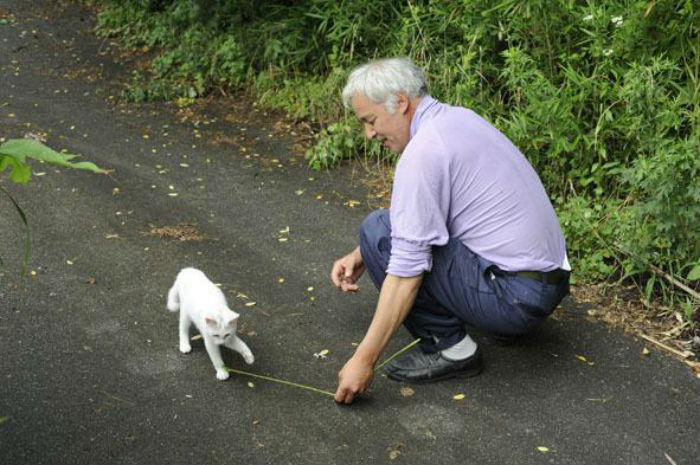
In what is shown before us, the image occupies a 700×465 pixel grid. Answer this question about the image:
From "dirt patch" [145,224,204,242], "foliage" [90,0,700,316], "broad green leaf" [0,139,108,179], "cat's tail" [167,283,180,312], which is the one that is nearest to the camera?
"broad green leaf" [0,139,108,179]

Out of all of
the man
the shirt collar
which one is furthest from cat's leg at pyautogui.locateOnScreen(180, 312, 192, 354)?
the shirt collar

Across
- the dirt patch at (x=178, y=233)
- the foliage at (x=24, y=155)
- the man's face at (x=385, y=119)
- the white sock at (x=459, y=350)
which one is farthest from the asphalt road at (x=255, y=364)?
the foliage at (x=24, y=155)

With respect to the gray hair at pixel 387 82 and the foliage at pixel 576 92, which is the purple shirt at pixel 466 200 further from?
the foliage at pixel 576 92

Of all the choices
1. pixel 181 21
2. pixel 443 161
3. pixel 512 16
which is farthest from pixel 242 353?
pixel 181 21

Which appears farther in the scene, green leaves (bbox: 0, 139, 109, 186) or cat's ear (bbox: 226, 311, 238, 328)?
cat's ear (bbox: 226, 311, 238, 328)

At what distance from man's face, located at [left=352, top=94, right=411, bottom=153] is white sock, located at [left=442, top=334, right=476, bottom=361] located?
0.95 meters

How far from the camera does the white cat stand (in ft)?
11.6

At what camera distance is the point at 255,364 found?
3.91 meters

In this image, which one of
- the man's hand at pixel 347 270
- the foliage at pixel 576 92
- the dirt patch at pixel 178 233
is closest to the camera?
the man's hand at pixel 347 270

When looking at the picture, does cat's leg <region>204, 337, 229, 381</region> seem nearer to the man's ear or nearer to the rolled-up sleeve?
the rolled-up sleeve

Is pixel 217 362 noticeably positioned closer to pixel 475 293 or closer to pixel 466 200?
pixel 475 293

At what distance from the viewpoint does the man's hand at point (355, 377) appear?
332 cm

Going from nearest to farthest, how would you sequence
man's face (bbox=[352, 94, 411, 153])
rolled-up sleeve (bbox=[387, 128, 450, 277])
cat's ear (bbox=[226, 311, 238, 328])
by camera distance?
rolled-up sleeve (bbox=[387, 128, 450, 277])
man's face (bbox=[352, 94, 411, 153])
cat's ear (bbox=[226, 311, 238, 328])

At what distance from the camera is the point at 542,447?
10.9ft
